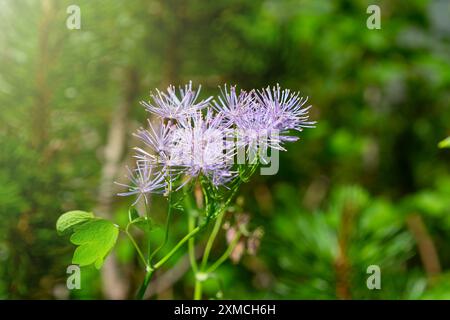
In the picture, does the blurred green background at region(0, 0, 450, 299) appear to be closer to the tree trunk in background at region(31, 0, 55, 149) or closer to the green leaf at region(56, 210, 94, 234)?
the tree trunk in background at region(31, 0, 55, 149)

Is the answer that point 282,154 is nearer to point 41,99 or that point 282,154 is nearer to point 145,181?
point 41,99

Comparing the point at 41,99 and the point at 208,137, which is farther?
the point at 41,99

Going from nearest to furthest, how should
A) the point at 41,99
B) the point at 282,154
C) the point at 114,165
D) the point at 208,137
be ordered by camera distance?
the point at 208,137, the point at 41,99, the point at 114,165, the point at 282,154

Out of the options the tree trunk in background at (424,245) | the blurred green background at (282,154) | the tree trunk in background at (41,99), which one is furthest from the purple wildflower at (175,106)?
the tree trunk in background at (424,245)

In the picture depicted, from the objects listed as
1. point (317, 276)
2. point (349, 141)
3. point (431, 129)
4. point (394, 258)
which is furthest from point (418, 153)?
point (317, 276)

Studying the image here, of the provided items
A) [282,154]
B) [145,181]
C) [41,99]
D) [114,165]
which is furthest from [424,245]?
[145,181]

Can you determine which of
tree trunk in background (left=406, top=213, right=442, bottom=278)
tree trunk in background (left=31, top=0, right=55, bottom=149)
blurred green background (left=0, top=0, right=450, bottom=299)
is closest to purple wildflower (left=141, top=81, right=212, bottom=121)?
blurred green background (left=0, top=0, right=450, bottom=299)
